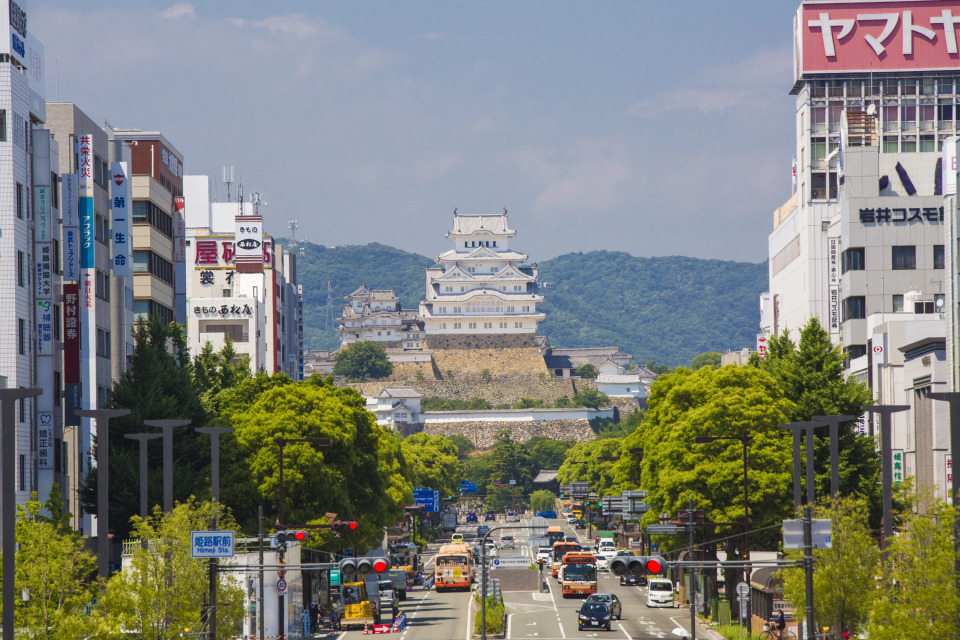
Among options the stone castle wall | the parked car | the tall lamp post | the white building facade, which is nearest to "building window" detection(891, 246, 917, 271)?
the tall lamp post

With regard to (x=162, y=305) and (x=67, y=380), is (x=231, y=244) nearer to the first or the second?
(x=162, y=305)

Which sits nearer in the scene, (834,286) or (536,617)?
(536,617)

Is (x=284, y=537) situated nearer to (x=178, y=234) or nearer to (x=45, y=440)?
(x=45, y=440)

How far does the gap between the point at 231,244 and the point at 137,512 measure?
2371 inches

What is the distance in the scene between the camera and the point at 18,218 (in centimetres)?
5066

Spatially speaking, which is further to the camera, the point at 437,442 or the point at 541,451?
the point at 541,451

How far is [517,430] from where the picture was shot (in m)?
192

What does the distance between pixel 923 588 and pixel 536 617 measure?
32.3 m

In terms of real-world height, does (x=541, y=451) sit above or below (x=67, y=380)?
below

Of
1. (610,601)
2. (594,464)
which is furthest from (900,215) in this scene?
(594,464)

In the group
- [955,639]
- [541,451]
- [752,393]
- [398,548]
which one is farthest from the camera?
[541,451]

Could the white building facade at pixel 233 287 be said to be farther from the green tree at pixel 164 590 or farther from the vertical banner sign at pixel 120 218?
the green tree at pixel 164 590

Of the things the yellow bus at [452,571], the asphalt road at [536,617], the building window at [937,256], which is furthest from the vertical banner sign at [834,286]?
the yellow bus at [452,571]

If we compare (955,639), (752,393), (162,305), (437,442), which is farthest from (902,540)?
(437,442)
